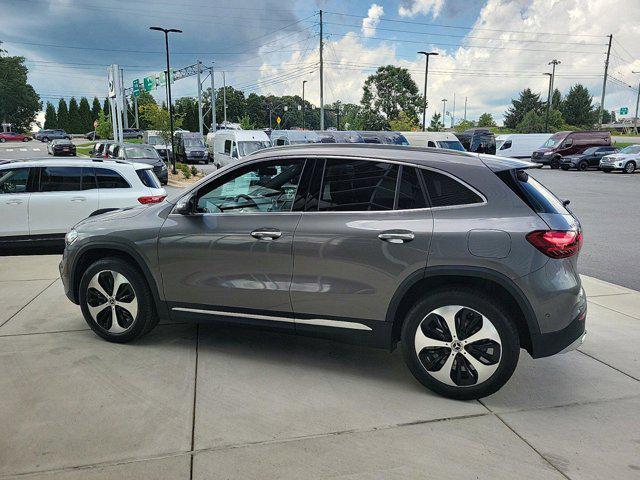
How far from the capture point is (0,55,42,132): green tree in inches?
3711

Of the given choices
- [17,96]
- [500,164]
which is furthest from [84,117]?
[500,164]

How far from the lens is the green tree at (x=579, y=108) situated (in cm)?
9269

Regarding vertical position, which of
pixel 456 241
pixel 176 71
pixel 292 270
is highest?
pixel 176 71

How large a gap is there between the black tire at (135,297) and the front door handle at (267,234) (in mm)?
1214

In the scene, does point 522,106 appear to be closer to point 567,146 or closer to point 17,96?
point 567,146

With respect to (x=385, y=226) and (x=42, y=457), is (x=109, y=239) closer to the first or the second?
(x=42, y=457)

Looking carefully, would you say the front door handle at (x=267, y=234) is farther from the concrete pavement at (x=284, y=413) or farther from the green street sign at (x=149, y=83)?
the green street sign at (x=149, y=83)

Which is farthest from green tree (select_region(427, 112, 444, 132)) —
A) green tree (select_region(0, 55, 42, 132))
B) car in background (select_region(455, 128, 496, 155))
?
green tree (select_region(0, 55, 42, 132))

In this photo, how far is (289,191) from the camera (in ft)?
12.8

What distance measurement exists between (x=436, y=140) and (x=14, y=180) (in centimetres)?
2478

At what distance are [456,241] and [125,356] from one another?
285 centimetres

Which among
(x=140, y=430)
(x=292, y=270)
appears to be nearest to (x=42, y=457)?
(x=140, y=430)

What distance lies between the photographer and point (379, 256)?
11.4 ft

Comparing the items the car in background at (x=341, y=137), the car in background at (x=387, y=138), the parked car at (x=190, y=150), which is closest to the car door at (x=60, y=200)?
the car in background at (x=341, y=137)
